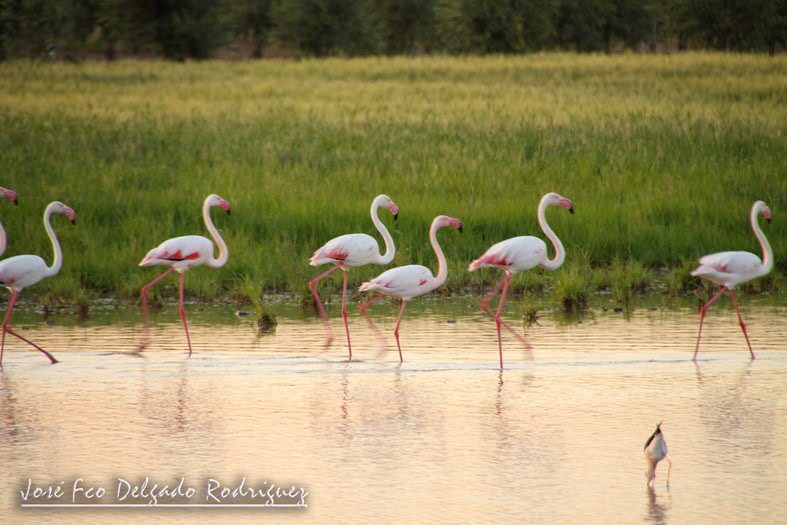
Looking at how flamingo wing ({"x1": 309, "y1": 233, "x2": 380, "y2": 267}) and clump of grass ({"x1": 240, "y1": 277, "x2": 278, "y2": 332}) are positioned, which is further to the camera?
clump of grass ({"x1": 240, "y1": 277, "x2": 278, "y2": 332})

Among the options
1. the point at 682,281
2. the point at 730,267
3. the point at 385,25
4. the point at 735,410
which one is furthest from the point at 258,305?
the point at 385,25

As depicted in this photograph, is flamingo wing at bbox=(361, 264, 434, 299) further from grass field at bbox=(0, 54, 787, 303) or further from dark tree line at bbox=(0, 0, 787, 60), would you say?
dark tree line at bbox=(0, 0, 787, 60)

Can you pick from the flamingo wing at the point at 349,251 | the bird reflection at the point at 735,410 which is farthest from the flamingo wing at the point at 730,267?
the flamingo wing at the point at 349,251

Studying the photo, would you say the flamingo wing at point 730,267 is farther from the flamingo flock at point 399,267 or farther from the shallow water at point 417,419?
the shallow water at point 417,419

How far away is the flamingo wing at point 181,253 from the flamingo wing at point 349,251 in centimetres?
108

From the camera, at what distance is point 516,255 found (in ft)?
34.3

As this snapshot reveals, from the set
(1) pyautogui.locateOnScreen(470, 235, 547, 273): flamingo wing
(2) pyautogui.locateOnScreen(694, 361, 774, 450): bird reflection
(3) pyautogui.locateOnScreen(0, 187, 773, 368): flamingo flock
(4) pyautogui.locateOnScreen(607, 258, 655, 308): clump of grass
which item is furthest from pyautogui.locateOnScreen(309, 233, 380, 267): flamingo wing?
(2) pyautogui.locateOnScreen(694, 361, 774, 450): bird reflection

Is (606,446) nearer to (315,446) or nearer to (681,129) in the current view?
(315,446)

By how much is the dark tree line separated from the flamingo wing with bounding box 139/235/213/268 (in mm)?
43348

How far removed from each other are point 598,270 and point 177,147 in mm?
9718

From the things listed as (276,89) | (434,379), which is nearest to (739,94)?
(276,89)

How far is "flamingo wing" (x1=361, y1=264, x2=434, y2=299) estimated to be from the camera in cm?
1011

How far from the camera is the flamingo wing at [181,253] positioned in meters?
11.0

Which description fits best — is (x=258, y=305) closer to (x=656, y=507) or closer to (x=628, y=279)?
(x=628, y=279)
